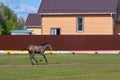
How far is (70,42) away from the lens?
5578cm

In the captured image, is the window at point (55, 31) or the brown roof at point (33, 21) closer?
the window at point (55, 31)

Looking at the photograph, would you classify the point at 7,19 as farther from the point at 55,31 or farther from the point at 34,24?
the point at 55,31

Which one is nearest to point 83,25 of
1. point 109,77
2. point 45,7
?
point 45,7

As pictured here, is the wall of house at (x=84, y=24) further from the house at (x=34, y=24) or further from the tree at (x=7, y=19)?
the tree at (x=7, y=19)

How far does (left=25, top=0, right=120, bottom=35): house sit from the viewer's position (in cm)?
6062

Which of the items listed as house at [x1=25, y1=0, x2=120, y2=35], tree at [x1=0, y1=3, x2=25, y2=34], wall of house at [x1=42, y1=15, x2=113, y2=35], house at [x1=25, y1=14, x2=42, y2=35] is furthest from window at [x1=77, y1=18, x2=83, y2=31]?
tree at [x1=0, y1=3, x2=25, y2=34]

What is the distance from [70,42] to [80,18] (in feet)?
20.6

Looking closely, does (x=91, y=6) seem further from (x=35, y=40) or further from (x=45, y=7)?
(x=35, y=40)

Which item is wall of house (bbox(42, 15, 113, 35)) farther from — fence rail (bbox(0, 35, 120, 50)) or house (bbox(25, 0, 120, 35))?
fence rail (bbox(0, 35, 120, 50))

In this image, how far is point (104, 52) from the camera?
5491cm

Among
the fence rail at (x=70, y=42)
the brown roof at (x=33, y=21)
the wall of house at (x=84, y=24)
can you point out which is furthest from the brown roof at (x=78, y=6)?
the brown roof at (x=33, y=21)

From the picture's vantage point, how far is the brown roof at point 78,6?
61000 mm

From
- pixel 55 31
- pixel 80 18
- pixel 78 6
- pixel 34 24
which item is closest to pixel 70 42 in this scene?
pixel 80 18

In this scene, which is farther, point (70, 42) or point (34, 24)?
point (34, 24)
